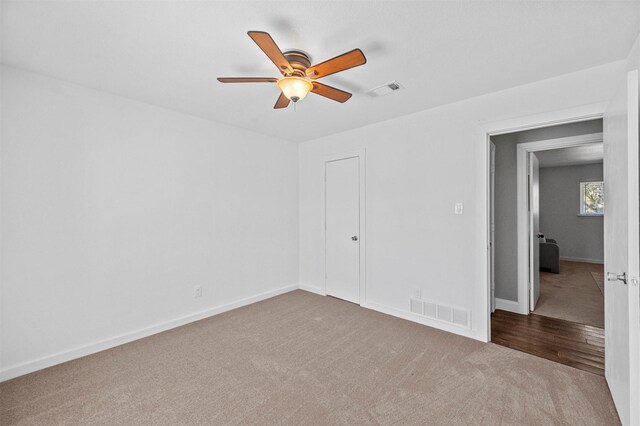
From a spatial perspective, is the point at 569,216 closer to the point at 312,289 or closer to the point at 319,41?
the point at 312,289

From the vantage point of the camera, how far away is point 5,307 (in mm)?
2244

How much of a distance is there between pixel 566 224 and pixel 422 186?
21.1ft

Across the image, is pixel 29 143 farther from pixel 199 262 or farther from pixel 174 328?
pixel 174 328

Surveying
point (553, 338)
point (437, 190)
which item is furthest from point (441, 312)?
point (437, 190)

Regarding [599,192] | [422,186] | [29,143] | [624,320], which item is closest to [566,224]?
[599,192]

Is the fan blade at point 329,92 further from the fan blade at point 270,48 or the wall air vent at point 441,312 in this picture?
the wall air vent at point 441,312

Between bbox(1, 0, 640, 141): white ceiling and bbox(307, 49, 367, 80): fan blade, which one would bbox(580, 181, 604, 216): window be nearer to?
bbox(1, 0, 640, 141): white ceiling

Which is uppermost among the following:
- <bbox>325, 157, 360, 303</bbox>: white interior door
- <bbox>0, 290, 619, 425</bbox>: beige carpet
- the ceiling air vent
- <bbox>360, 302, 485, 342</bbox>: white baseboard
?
the ceiling air vent

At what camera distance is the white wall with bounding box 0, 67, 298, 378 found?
232 centimetres

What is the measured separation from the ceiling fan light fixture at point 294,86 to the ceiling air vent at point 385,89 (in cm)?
93

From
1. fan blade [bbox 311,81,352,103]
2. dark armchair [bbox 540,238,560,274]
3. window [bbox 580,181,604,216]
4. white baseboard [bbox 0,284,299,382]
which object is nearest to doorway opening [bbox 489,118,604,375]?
dark armchair [bbox 540,238,560,274]

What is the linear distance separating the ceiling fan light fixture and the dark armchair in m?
6.11

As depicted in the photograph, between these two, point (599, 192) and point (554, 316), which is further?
point (599, 192)

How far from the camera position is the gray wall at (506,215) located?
3.63 m
